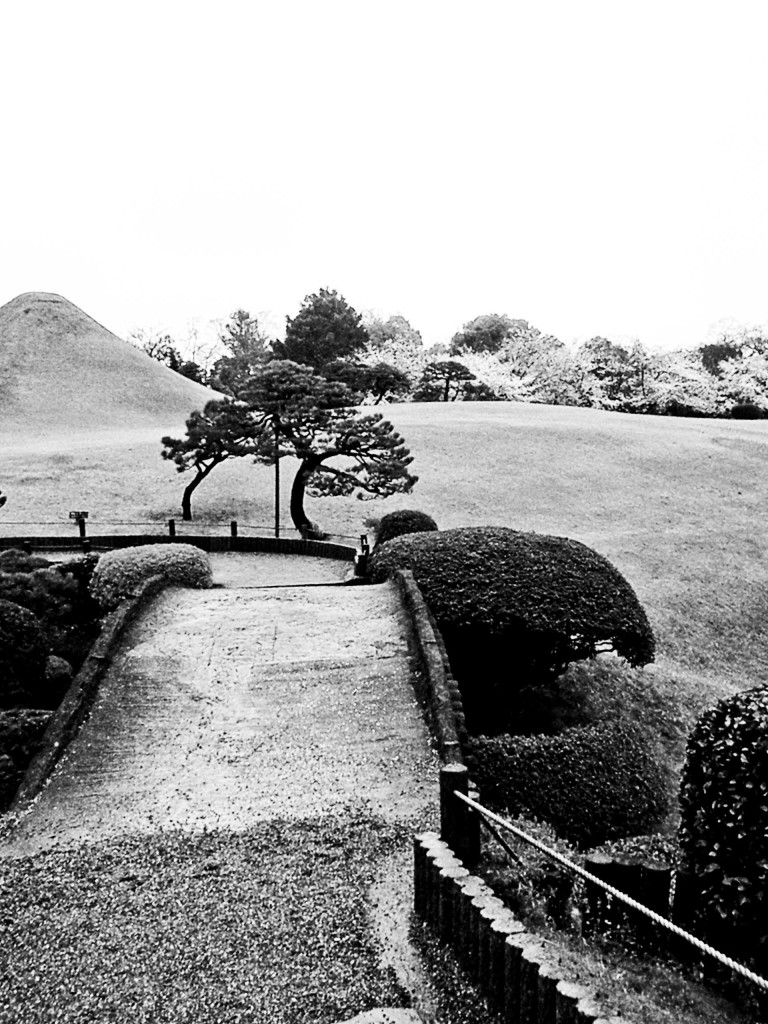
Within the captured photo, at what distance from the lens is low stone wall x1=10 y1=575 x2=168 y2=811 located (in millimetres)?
7492

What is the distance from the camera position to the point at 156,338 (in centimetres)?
8662

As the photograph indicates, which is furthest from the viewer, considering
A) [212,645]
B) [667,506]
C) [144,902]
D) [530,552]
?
[667,506]

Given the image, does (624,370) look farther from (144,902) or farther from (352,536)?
(144,902)

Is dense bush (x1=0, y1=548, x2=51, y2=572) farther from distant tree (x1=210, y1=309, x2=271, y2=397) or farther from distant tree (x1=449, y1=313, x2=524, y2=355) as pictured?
distant tree (x1=449, y1=313, x2=524, y2=355)

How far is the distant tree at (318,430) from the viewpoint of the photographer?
22.4 meters

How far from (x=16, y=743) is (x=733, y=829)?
20.3 feet

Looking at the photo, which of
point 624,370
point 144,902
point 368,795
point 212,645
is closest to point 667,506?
point 212,645

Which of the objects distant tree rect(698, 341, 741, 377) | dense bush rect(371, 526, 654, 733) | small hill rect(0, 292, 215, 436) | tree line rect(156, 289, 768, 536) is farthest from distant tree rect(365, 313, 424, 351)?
dense bush rect(371, 526, 654, 733)

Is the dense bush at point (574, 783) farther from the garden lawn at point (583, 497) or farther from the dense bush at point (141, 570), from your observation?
the dense bush at point (141, 570)

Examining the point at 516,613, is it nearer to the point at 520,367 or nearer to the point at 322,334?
the point at 322,334

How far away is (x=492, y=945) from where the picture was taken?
448 centimetres

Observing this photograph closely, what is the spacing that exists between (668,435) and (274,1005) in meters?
35.3

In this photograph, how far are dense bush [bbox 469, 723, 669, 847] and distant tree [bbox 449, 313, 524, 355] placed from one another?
63467 millimetres

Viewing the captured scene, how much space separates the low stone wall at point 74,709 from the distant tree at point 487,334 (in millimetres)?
61777
